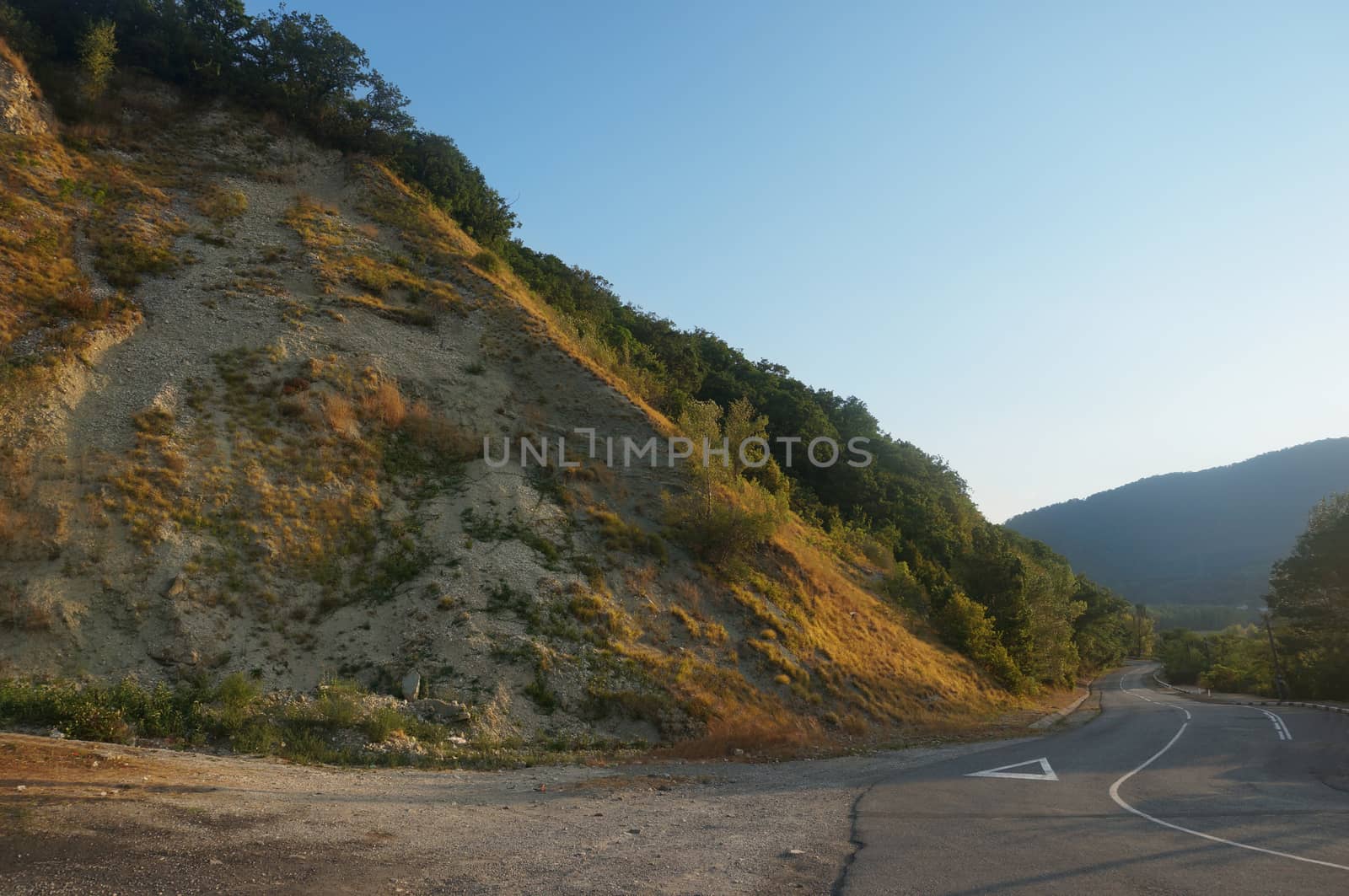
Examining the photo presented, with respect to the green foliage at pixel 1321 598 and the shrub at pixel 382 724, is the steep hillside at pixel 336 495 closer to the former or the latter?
the shrub at pixel 382 724

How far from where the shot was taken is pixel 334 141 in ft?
118

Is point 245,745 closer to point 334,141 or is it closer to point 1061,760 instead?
point 1061,760

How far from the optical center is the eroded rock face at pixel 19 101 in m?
25.6

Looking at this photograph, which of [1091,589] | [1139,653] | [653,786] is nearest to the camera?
[653,786]

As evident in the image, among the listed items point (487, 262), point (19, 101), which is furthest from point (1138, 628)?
point (19, 101)

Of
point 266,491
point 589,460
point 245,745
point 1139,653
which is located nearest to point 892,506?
point 589,460

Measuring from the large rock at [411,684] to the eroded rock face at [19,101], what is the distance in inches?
1080

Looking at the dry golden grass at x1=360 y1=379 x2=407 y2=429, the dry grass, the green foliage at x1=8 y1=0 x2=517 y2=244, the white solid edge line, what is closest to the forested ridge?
the green foliage at x1=8 y1=0 x2=517 y2=244

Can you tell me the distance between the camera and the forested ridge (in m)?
32.4

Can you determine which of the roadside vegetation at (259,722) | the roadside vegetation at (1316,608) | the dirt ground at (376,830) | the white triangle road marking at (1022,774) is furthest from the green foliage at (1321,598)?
the roadside vegetation at (259,722)

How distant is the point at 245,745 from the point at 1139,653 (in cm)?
15507

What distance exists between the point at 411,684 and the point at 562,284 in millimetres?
33798

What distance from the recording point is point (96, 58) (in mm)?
28859

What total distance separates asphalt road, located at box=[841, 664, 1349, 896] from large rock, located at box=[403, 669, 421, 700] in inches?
363
